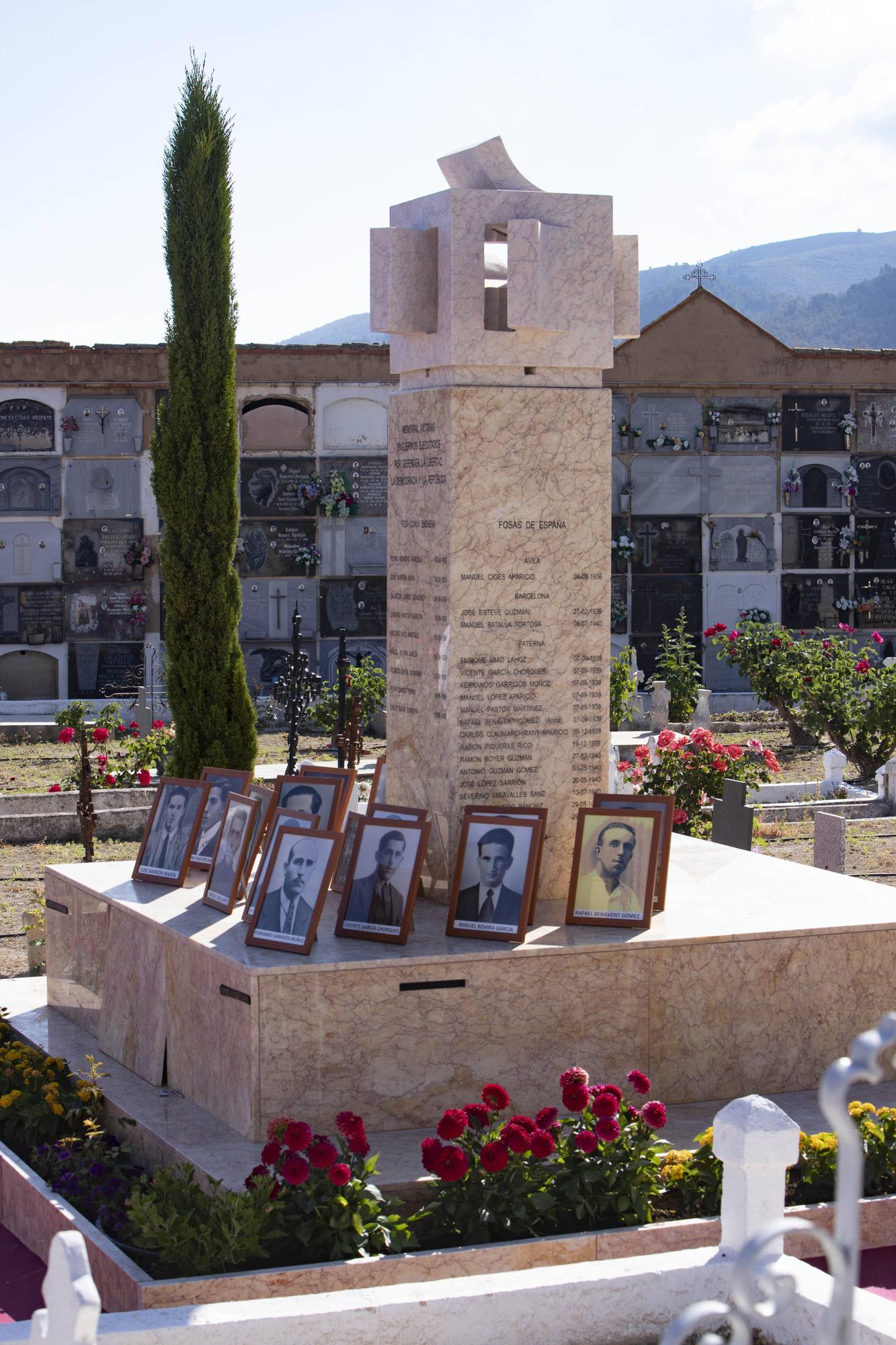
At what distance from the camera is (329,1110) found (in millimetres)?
4895

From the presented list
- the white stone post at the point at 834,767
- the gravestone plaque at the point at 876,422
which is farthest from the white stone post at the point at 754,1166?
the gravestone plaque at the point at 876,422

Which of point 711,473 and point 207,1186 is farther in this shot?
point 711,473

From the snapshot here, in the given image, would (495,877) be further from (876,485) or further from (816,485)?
(876,485)

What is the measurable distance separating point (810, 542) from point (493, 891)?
16248 millimetres

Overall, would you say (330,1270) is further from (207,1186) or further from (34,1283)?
(34,1283)

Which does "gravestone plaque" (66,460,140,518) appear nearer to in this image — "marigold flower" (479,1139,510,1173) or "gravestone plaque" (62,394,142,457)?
"gravestone plaque" (62,394,142,457)

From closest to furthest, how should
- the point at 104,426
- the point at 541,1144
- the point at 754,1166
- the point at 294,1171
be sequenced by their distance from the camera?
1. the point at 754,1166
2. the point at 294,1171
3. the point at 541,1144
4. the point at 104,426

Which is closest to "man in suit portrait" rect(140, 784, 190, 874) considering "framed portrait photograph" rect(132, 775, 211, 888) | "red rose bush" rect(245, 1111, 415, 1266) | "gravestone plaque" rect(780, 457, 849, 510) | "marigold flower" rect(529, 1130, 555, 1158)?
"framed portrait photograph" rect(132, 775, 211, 888)

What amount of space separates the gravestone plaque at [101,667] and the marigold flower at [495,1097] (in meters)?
15.4

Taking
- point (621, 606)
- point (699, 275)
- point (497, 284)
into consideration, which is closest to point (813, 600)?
point (621, 606)

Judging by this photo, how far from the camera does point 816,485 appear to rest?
20734mm

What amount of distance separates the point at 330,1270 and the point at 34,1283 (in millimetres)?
951

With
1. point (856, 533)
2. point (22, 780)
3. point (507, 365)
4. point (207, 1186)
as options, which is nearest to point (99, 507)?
point (22, 780)

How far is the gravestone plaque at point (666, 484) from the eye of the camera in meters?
20.2
